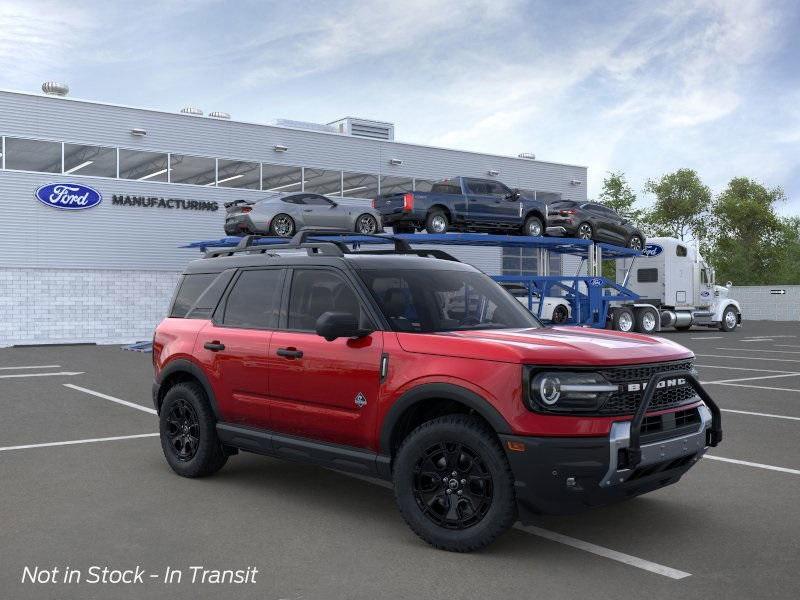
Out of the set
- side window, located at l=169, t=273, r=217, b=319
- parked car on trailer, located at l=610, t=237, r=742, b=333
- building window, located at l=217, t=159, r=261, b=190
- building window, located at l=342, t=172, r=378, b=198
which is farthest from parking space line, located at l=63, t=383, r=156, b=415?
parked car on trailer, located at l=610, t=237, r=742, b=333

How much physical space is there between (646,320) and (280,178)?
14541 millimetres

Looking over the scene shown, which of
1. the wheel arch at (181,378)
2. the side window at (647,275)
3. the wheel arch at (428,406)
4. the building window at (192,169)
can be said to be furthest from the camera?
the side window at (647,275)

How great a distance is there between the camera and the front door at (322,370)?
5406 mm

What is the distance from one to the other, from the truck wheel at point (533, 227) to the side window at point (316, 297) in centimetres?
1834

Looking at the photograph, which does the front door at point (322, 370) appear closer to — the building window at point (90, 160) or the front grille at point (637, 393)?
the front grille at point (637, 393)

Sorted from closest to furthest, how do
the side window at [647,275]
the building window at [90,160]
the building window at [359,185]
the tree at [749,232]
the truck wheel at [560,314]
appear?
1. the truck wheel at [560,314]
2. the building window at [90,160]
3. the side window at [647,275]
4. the building window at [359,185]
5. the tree at [749,232]

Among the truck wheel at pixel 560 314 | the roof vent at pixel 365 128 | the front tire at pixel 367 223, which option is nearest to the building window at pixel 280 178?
the roof vent at pixel 365 128

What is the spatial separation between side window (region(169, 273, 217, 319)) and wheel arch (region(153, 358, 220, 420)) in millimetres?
502

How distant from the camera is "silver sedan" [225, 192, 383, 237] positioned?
23.0 metres

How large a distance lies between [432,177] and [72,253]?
15217 mm

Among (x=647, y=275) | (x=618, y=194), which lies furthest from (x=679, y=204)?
(x=647, y=275)

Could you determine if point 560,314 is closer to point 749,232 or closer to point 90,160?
point 90,160

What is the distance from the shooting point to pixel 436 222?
22.3m

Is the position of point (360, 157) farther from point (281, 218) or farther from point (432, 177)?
point (281, 218)
